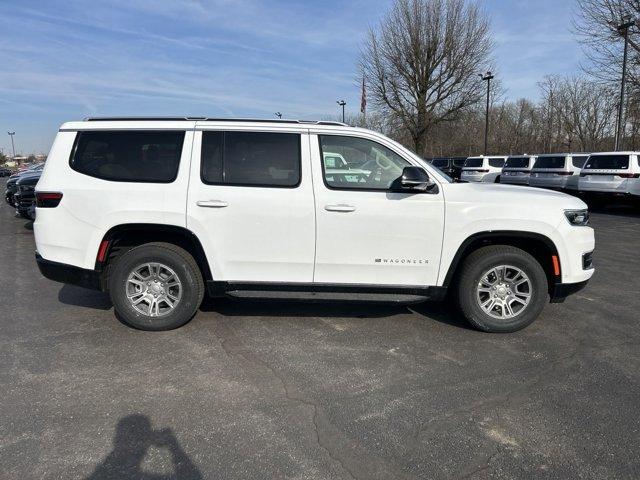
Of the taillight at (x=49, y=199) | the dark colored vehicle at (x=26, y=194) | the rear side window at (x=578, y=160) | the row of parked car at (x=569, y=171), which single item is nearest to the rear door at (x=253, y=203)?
the taillight at (x=49, y=199)

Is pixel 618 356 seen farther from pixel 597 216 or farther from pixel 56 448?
pixel 597 216

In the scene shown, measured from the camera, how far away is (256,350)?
4.17 meters

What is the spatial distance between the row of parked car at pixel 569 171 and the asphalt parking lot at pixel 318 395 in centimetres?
632

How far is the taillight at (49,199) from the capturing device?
4.44 meters

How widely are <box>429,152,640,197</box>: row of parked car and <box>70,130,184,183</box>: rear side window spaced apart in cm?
675

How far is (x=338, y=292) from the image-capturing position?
4.49 m

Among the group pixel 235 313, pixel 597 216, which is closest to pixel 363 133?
pixel 235 313

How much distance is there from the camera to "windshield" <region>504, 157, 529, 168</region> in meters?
19.7

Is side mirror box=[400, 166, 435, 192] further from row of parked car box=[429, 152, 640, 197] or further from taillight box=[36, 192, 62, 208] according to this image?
row of parked car box=[429, 152, 640, 197]

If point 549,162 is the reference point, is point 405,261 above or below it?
below

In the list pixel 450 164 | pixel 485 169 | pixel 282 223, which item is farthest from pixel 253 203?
pixel 450 164

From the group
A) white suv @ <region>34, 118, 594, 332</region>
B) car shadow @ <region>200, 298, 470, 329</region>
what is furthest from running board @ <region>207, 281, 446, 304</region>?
car shadow @ <region>200, 298, 470, 329</region>

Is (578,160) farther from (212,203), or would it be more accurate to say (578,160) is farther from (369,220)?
(212,203)

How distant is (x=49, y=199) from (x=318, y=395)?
10.2 ft
